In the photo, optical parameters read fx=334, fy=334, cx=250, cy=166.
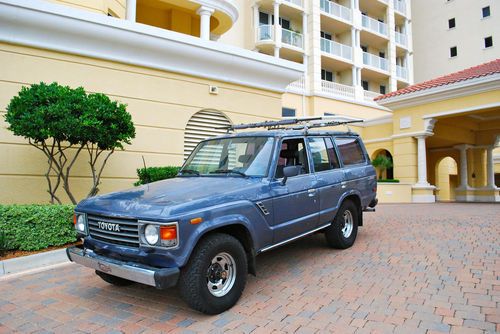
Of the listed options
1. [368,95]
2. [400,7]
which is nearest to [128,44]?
[368,95]

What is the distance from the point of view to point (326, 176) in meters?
5.47

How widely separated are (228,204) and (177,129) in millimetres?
5653

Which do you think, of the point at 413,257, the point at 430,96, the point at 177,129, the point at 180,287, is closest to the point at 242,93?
the point at 177,129

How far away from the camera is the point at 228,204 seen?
12.0 ft

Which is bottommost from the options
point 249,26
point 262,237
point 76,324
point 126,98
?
point 76,324

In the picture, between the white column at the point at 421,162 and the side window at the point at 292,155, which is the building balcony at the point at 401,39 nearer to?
the white column at the point at 421,162

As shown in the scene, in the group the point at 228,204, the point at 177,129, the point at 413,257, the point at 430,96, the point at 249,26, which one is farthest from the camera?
the point at 249,26

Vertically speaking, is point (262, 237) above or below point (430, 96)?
below

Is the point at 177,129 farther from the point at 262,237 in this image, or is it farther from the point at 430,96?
the point at 430,96

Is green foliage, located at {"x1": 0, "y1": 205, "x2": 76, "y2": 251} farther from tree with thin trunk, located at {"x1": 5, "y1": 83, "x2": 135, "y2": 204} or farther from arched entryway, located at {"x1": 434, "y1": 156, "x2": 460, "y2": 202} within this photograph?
arched entryway, located at {"x1": 434, "y1": 156, "x2": 460, "y2": 202}

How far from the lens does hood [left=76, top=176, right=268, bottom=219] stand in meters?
3.32

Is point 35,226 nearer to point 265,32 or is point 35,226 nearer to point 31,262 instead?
point 31,262

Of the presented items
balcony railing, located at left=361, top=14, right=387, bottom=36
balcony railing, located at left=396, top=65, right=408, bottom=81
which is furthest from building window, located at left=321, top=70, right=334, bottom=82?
balcony railing, located at left=396, top=65, right=408, bottom=81

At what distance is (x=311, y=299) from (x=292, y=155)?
204cm
